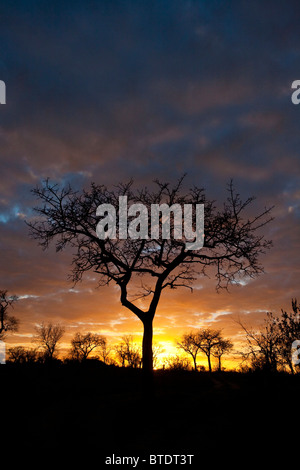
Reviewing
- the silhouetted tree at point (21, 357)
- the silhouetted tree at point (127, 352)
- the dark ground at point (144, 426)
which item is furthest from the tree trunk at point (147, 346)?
the silhouetted tree at point (127, 352)

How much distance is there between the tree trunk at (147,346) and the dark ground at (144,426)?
2.60 feet

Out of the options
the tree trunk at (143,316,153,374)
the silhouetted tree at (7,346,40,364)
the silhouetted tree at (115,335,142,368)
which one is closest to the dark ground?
the tree trunk at (143,316,153,374)

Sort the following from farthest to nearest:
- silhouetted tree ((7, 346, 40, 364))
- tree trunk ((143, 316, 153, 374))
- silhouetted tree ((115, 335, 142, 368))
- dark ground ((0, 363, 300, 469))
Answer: silhouetted tree ((115, 335, 142, 368)), silhouetted tree ((7, 346, 40, 364)), tree trunk ((143, 316, 153, 374)), dark ground ((0, 363, 300, 469))

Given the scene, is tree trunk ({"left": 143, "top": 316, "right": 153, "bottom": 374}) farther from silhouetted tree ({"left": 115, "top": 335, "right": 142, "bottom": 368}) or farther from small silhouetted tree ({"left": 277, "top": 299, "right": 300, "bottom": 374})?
silhouetted tree ({"left": 115, "top": 335, "right": 142, "bottom": 368})

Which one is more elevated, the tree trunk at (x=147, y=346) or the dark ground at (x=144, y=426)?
the tree trunk at (x=147, y=346)

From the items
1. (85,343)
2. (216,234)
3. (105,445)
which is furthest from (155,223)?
(85,343)

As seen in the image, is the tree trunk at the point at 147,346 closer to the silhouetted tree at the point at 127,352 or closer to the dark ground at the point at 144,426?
the dark ground at the point at 144,426

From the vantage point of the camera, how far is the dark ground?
6.18m

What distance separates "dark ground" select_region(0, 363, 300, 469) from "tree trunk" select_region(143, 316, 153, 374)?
794 millimetres

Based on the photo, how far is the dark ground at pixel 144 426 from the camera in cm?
618

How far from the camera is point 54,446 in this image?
23.0 ft

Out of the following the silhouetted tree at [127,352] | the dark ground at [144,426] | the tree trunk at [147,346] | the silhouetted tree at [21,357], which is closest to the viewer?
the dark ground at [144,426]

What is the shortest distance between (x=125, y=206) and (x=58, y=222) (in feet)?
11.6
